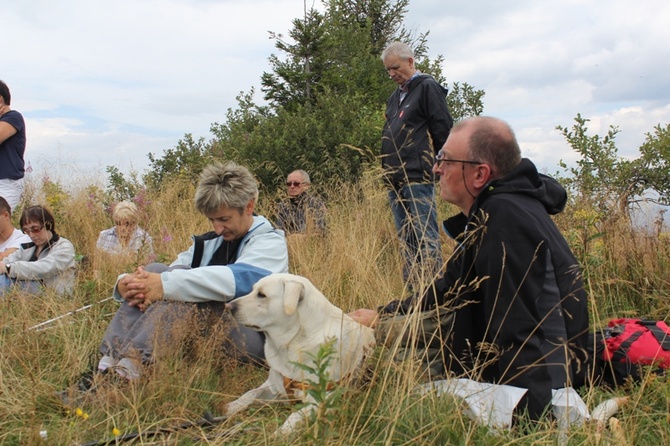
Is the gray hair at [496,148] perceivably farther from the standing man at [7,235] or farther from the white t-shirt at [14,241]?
the white t-shirt at [14,241]

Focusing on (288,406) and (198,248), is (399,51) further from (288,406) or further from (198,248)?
(288,406)

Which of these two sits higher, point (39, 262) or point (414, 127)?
point (414, 127)

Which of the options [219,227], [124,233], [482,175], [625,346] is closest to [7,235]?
[124,233]

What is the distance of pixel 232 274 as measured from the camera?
354 centimetres

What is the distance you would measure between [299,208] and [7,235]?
3024 mm

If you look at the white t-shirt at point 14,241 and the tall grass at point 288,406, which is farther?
the white t-shirt at point 14,241

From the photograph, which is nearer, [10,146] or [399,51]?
[399,51]

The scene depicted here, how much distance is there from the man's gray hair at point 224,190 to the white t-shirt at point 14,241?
3.03 metres

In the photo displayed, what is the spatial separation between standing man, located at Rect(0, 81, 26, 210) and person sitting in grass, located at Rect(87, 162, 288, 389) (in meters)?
3.11

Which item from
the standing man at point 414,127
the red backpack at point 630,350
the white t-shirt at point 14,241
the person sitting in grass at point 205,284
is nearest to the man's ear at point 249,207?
the person sitting in grass at point 205,284

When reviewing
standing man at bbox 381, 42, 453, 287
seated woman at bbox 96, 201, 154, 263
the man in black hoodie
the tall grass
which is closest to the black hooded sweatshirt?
the man in black hoodie

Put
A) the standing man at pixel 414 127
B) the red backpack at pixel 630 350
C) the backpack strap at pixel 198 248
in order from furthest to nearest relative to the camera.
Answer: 1. the standing man at pixel 414 127
2. the backpack strap at pixel 198 248
3. the red backpack at pixel 630 350

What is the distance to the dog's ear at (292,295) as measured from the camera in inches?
119

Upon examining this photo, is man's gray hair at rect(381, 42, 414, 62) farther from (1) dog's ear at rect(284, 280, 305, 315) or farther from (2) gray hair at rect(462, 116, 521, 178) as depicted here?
(1) dog's ear at rect(284, 280, 305, 315)
